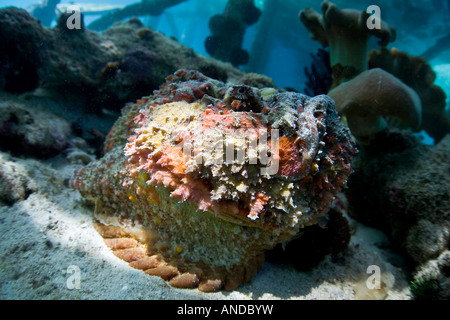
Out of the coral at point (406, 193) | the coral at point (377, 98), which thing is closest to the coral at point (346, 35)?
the coral at point (377, 98)

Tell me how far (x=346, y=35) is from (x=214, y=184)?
4.76 m

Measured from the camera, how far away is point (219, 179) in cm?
196

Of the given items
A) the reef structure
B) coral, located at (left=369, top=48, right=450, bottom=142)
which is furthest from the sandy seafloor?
coral, located at (left=369, top=48, right=450, bottom=142)

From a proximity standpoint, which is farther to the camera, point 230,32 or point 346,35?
point 230,32

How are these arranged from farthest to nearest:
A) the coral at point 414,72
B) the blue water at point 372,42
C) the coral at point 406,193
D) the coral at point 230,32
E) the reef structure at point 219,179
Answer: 1. the blue water at point 372,42
2. the coral at point 230,32
3. the coral at point 414,72
4. the coral at point 406,193
5. the reef structure at point 219,179

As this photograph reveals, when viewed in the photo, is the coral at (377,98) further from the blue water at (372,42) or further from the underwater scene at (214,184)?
the blue water at (372,42)

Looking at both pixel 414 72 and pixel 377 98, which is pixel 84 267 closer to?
pixel 377 98

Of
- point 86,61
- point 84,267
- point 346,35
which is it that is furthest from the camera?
point 86,61

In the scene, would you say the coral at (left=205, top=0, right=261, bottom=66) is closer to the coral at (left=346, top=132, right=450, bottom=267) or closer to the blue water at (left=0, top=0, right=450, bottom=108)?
the blue water at (left=0, top=0, right=450, bottom=108)

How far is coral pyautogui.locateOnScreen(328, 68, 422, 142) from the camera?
3.64 metres

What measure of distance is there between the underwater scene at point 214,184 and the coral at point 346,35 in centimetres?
3

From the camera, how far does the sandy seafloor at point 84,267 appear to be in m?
2.12

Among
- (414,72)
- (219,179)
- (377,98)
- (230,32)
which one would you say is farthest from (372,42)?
(219,179)
